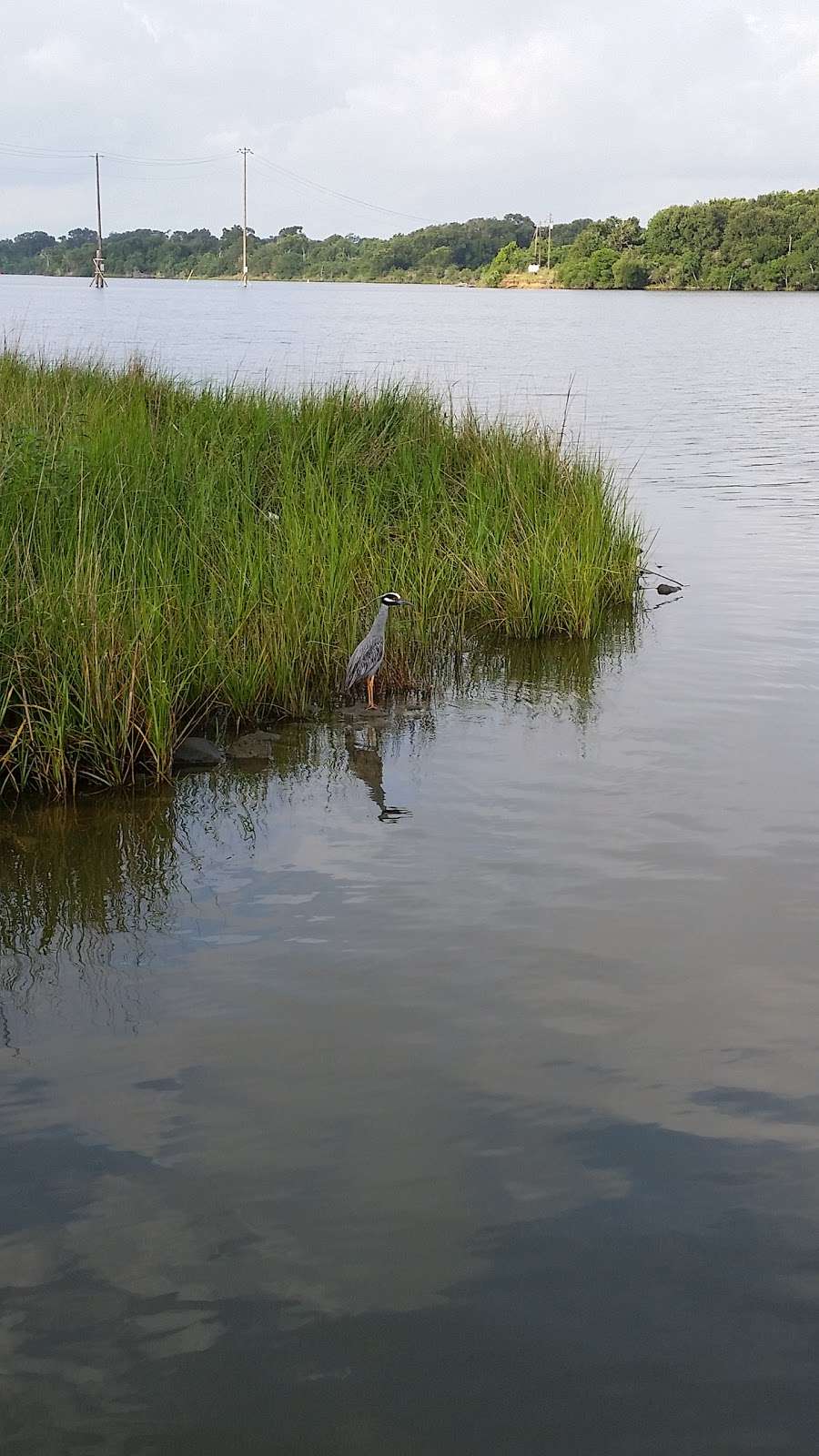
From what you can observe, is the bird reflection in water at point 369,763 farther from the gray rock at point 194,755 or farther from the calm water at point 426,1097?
the gray rock at point 194,755

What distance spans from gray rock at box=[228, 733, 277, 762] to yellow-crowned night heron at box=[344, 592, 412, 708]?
802 millimetres

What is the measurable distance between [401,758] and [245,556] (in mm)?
1878

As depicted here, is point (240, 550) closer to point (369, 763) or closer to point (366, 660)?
point (366, 660)

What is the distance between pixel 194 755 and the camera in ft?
24.4

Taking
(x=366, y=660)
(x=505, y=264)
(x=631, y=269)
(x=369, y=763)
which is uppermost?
(x=505, y=264)

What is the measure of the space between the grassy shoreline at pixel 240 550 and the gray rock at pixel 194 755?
0.68 feet

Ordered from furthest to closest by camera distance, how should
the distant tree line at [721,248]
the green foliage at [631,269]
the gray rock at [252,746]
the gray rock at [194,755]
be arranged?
the green foliage at [631,269] < the distant tree line at [721,248] < the gray rock at [252,746] < the gray rock at [194,755]

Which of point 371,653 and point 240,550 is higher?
point 240,550

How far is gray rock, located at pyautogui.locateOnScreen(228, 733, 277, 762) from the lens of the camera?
7613mm

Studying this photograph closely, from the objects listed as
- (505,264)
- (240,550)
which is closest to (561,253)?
(505,264)

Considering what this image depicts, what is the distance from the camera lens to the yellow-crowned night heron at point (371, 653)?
814 centimetres

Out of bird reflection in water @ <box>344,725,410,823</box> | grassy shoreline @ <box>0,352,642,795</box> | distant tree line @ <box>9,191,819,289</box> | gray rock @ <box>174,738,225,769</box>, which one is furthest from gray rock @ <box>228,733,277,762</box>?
distant tree line @ <box>9,191,819,289</box>

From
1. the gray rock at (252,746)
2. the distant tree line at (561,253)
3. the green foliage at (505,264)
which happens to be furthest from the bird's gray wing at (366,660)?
the green foliage at (505,264)

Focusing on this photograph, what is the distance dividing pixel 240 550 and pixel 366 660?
1.27m
